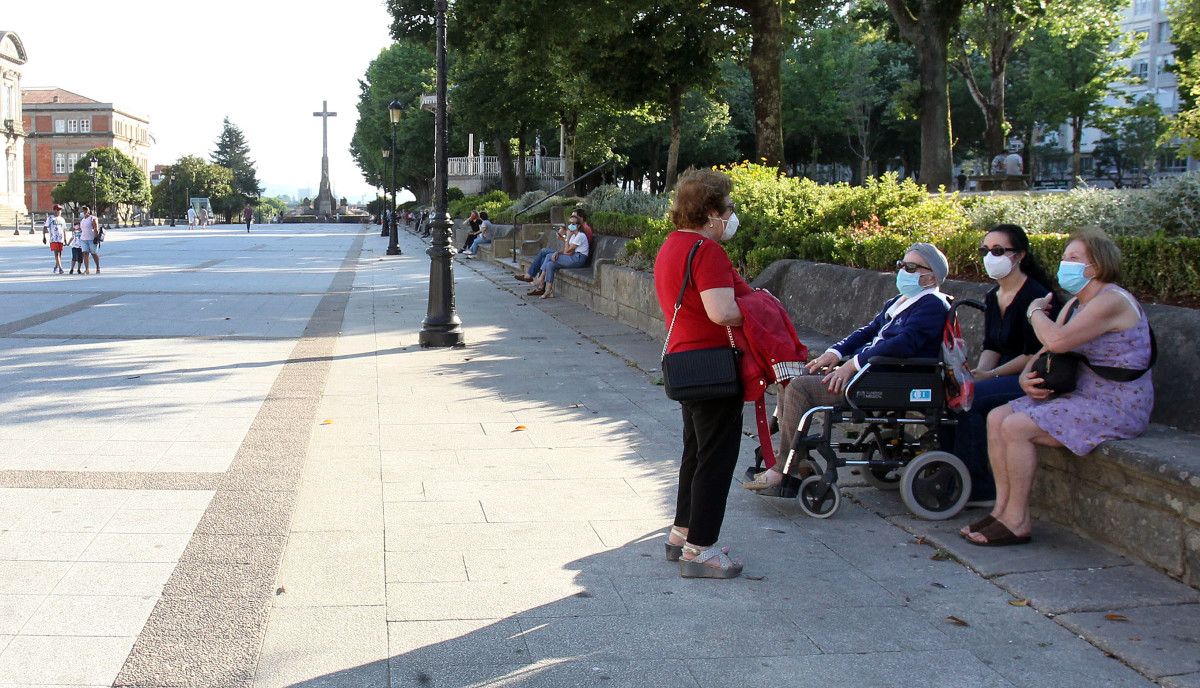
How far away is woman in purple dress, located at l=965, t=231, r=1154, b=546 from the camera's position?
4.99 metres

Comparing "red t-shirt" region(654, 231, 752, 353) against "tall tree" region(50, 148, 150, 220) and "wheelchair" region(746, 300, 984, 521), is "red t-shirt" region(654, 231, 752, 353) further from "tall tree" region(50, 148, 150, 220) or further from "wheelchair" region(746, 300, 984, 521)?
"tall tree" region(50, 148, 150, 220)

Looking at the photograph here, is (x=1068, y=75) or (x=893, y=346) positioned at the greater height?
(x=1068, y=75)

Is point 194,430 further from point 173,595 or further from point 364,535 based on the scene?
point 173,595

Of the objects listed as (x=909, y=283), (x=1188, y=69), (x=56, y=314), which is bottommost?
(x=56, y=314)

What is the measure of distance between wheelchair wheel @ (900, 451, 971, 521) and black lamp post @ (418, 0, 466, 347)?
7495 millimetres

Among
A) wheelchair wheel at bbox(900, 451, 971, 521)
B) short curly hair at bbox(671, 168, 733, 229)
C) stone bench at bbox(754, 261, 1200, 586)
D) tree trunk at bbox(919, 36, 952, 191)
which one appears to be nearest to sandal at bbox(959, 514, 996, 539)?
wheelchair wheel at bbox(900, 451, 971, 521)

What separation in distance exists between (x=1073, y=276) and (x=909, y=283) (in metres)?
0.86

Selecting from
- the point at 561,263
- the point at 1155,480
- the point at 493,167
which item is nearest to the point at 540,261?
the point at 561,263

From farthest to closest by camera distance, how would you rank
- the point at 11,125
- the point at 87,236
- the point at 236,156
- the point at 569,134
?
the point at 236,156
the point at 11,125
the point at 569,134
the point at 87,236

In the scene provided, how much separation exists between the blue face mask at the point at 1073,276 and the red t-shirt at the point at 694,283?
1562mm

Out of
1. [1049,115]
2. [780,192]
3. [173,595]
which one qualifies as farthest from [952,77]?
[173,595]

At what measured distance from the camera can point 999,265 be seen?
5707 millimetres

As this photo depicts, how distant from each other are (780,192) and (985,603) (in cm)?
805

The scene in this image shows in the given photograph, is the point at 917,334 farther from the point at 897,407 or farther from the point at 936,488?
the point at 936,488
